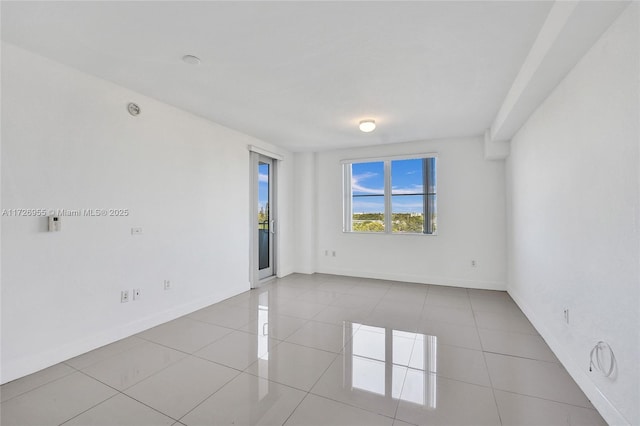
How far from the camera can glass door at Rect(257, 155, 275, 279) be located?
5137 mm

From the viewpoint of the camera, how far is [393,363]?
238 centimetres

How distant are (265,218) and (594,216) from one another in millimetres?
4458

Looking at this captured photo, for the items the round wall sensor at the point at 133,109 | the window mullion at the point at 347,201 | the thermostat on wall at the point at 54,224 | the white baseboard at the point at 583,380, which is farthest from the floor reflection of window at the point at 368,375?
the window mullion at the point at 347,201

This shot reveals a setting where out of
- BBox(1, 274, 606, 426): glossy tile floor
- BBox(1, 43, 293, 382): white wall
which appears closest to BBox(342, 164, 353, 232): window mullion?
BBox(1, 274, 606, 426): glossy tile floor

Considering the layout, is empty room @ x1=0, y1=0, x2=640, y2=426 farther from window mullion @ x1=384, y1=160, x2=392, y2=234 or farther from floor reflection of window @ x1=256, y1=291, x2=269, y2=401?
window mullion @ x1=384, y1=160, x2=392, y2=234

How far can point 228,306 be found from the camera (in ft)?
12.5

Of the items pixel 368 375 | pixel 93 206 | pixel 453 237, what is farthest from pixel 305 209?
pixel 368 375

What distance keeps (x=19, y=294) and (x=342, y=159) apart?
15.6 feet

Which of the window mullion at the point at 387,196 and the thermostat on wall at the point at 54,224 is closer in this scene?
the thermostat on wall at the point at 54,224

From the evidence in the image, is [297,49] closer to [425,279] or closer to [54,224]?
[54,224]

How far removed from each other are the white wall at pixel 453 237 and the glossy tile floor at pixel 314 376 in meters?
1.28

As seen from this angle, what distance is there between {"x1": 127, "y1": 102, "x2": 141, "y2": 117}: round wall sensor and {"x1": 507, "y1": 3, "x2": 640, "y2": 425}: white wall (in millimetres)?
3846

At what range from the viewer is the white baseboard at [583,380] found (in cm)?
162

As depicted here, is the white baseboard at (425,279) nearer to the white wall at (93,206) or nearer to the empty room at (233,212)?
the empty room at (233,212)
